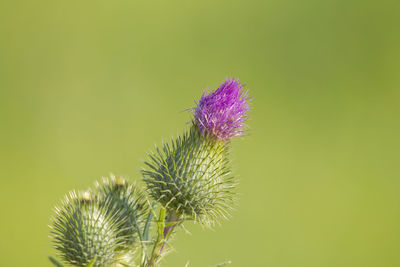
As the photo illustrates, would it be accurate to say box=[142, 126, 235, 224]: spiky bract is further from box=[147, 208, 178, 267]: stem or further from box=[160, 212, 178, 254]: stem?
box=[147, 208, 178, 267]: stem

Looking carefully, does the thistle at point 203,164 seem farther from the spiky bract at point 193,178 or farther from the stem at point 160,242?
the stem at point 160,242

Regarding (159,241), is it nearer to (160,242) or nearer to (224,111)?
(160,242)

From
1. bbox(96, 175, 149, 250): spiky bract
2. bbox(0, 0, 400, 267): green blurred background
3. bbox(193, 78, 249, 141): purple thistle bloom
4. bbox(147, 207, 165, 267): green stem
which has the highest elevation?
bbox(0, 0, 400, 267): green blurred background

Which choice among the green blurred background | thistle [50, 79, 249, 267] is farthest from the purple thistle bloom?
the green blurred background

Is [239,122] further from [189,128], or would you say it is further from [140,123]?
[140,123]

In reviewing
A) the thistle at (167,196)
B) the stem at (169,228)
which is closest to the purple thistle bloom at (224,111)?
the thistle at (167,196)
